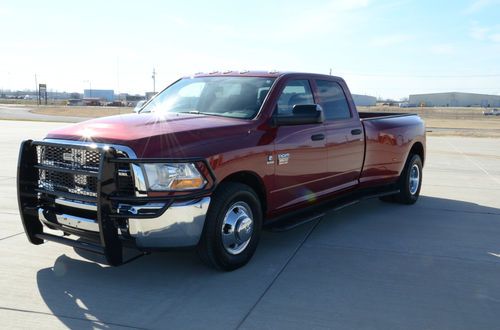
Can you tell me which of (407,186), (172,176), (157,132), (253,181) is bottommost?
(407,186)

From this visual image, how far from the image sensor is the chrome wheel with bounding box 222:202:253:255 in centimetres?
450

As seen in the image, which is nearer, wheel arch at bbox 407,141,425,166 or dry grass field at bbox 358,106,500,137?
wheel arch at bbox 407,141,425,166

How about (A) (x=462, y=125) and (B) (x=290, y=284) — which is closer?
(B) (x=290, y=284)

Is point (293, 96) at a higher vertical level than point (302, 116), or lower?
higher

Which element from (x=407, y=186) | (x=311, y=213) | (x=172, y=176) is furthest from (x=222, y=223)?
(x=407, y=186)

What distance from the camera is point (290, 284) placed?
432cm

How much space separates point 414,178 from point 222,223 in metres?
4.76

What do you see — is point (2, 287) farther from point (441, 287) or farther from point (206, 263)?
point (441, 287)

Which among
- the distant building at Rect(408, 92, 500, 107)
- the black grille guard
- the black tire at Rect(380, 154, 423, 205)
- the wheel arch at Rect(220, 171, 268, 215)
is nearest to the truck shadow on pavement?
the black grille guard

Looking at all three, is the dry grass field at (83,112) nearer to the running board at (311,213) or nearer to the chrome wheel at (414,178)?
the chrome wheel at (414,178)

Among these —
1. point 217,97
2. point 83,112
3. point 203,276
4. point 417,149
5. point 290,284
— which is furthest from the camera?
point 83,112

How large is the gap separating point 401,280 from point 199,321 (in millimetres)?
1968

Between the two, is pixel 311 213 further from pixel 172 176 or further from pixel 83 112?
pixel 83 112

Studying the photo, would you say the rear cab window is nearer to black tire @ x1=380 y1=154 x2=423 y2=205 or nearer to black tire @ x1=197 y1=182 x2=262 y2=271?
black tire @ x1=197 y1=182 x2=262 y2=271
